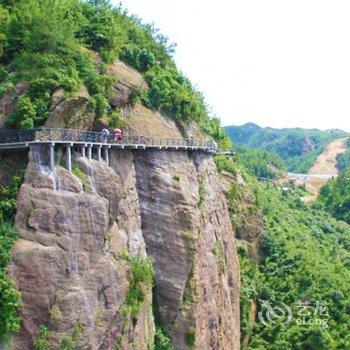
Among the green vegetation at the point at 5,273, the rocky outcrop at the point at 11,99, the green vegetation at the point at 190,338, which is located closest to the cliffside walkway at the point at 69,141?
the rocky outcrop at the point at 11,99

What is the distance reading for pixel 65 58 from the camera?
117 ft

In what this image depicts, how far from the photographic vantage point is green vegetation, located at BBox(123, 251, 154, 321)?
1335 inches

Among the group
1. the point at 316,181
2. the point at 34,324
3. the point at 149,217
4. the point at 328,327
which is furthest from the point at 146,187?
the point at 316,181

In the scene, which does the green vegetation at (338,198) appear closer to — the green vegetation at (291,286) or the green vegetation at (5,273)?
the green vegetation at (291,286)

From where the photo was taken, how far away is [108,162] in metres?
35.4

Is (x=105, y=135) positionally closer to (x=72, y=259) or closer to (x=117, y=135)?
(x=117, y=135)

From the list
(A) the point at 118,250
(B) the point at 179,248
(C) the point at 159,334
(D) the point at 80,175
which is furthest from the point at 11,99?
(C) the point at 159,334

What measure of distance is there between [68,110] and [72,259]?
9.41 m

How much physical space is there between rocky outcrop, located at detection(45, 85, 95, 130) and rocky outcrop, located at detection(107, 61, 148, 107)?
525cm

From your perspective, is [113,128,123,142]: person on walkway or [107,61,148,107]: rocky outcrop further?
[107,61,148,107]: rocky outcrop

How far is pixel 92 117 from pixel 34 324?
14214 millimetres

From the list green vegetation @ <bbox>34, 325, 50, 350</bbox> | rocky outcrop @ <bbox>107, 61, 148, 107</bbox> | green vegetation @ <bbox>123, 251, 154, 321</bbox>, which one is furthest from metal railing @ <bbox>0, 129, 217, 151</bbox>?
green vegetation @ <bbox>34, 325, 50, 350</bbox>

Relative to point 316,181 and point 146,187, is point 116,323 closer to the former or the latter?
point 146,187

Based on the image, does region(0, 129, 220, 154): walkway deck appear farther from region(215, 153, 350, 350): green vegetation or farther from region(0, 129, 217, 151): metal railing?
region(215, 153, 350, 350): green vegetation
